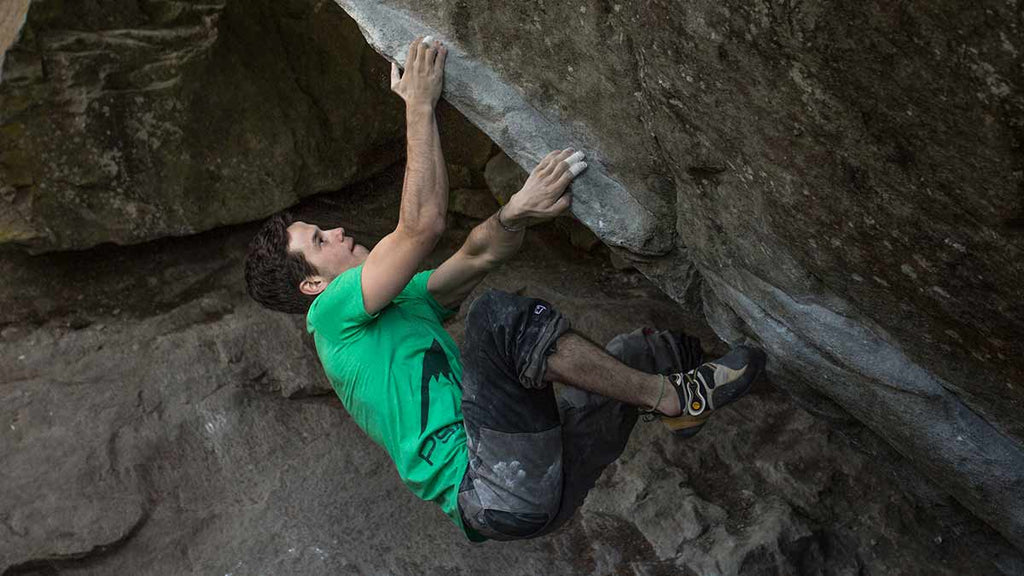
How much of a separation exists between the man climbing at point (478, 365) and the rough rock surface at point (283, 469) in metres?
0.73

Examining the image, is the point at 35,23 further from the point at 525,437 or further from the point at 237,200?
the point at 525,437

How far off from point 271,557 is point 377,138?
1.93 meters

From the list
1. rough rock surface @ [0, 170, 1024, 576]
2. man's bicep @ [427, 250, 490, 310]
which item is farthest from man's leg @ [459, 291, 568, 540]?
rough rock surface @ [0, 170, 1024, 576]

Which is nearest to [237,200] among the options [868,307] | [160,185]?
[160,185]

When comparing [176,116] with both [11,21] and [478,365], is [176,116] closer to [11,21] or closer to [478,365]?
[11,21]

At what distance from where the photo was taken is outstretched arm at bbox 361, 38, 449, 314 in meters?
3.07

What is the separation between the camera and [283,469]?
431 centimetres

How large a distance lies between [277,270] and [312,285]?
0.13 metres

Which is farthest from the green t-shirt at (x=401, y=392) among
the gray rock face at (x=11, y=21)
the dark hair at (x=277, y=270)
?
the gray rock face at (x=11, y=21)

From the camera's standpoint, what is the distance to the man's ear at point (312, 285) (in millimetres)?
3557

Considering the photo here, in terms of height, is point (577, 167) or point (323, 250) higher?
point (577, 167)

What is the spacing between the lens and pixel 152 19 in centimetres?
423

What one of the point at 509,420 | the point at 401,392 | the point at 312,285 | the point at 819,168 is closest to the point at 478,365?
the point at 509,420

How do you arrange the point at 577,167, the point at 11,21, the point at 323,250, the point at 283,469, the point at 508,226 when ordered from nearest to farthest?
the point at 577,167
the point at 508,226
the point at 323,250
the point at 11,21
the point at 283,469
